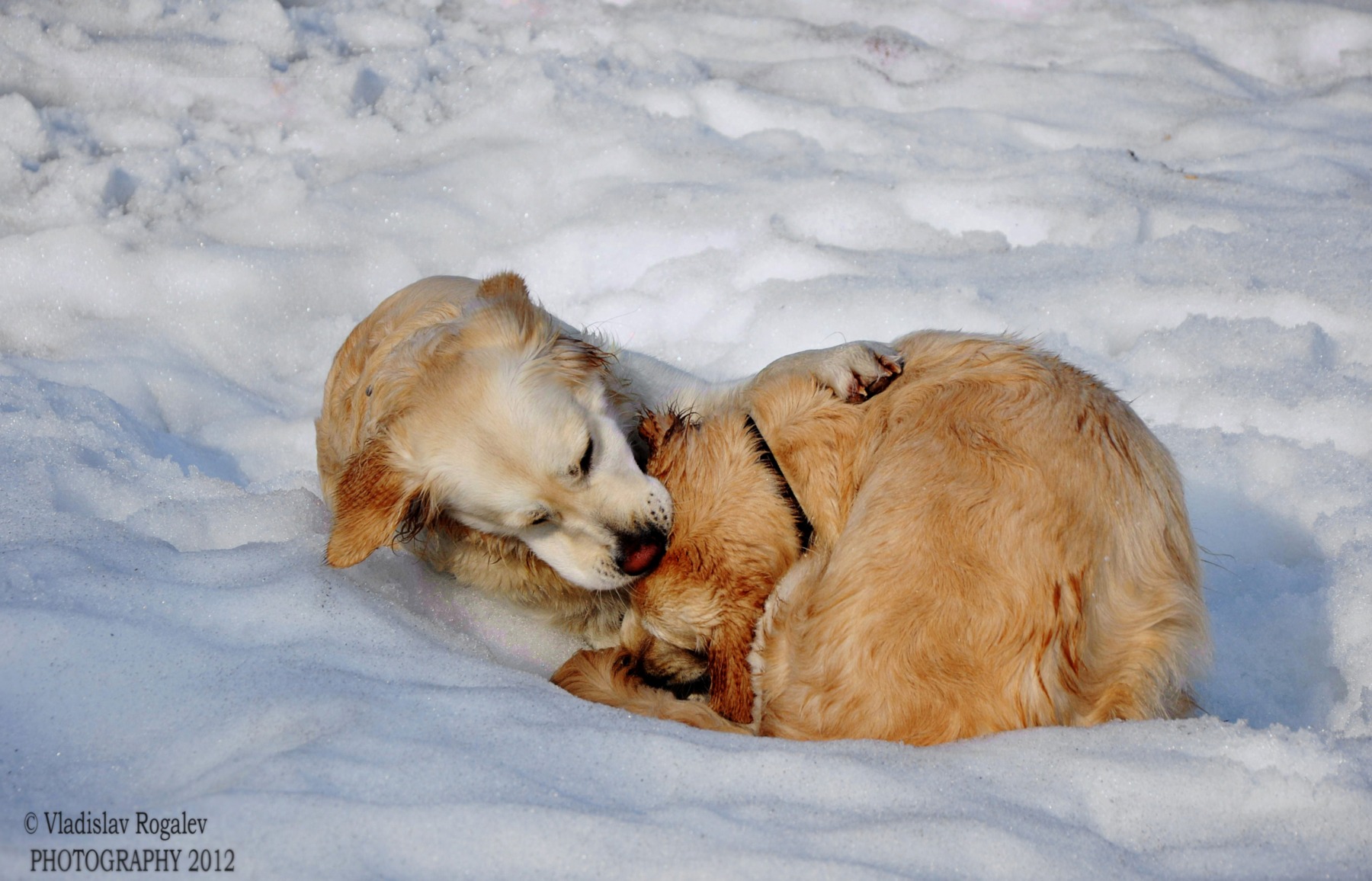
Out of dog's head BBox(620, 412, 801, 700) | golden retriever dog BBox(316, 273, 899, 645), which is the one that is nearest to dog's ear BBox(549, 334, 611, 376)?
golden retriever dog BBox(316, 273, 899, 645)

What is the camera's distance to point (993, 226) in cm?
429

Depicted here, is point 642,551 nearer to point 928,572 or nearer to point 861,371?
point 861,371

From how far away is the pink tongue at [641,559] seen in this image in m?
2.50

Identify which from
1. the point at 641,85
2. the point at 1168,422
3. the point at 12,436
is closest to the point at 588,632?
the point at 12,436

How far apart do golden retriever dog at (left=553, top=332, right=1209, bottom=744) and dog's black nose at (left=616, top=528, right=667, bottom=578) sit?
2.3 inches

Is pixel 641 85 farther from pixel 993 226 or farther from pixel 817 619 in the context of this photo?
pixel 817 619

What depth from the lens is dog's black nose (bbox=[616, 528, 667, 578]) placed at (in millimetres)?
2498

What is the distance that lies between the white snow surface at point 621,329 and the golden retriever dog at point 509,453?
15cm

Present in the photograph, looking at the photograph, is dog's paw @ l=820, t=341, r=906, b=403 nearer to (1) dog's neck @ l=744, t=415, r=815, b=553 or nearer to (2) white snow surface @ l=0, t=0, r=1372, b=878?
(1) dog's neck @ l=744, t=415, r=815, b=553

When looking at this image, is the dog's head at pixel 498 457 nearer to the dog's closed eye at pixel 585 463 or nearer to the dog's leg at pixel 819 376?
the dog's closed eye at pixel 585 463

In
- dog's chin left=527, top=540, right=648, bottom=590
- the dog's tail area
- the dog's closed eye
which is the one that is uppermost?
the dog's closed eye

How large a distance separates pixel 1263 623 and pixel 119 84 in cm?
507

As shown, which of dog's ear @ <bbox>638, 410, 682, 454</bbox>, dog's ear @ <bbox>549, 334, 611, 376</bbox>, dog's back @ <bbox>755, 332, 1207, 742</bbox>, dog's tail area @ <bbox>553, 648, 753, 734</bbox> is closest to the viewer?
dog's back @ <bbox>755, 332, 1207, 742</bbox>

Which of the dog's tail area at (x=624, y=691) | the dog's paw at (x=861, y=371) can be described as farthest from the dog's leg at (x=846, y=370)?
the dog's tail area at (x=624, y=691)
